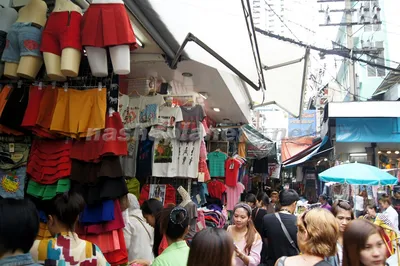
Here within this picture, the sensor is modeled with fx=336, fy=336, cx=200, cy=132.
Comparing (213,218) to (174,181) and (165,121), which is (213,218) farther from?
(165,121)

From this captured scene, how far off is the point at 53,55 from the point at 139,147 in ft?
8.17

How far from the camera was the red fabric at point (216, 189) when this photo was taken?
7336 mm

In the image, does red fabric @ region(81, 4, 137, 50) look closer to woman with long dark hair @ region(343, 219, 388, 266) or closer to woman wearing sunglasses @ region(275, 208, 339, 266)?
woman wearing sunglasses @ region(275, 208, 339, 266)

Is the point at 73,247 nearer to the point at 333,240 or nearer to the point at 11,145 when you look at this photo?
the point at 11,145

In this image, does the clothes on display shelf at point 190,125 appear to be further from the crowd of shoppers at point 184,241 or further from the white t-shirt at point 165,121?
the crowd of shoppers at point 184,241

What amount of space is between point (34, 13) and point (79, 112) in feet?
3.13

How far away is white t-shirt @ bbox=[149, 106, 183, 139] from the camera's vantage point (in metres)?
4.78

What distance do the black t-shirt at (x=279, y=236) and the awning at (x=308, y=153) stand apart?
337 inches

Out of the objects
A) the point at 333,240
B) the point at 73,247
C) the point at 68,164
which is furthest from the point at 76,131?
the point at 333,240

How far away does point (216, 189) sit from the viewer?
7.34 metres

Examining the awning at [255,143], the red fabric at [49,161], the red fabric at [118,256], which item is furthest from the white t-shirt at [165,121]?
the awning at [255,143]

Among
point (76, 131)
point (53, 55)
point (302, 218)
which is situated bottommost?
point (302, 218)

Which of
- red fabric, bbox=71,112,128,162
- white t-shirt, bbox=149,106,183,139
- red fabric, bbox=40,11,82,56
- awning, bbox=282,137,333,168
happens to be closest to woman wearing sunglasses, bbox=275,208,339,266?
red fabric, bbox=71,112,128,162

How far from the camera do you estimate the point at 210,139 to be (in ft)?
26.2
